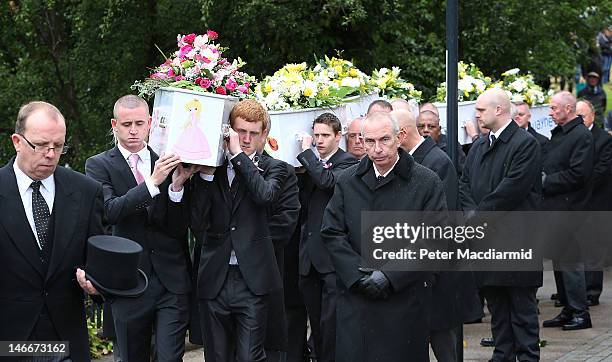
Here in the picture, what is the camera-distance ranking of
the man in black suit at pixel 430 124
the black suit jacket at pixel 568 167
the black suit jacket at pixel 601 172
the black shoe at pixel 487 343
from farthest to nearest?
the black suit jacket at pixel 601 172 < the black suit jacket at pixel 568 167 < the black shoe at pixel 487 343 < the man in black suit at pixel 430 124

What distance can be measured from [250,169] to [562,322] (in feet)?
18.7

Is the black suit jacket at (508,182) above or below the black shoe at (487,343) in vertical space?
above

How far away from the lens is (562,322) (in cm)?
1253

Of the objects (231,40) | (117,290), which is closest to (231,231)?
(117,290)

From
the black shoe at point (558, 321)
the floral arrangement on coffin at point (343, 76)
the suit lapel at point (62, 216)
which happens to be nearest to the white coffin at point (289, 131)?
the floral arrangement on coffin at point (343, 76)

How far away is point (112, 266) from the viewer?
6.14m

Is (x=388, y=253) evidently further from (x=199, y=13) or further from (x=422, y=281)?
(x=199, y=13)

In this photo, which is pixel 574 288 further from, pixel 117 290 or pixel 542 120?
pixel 117 290

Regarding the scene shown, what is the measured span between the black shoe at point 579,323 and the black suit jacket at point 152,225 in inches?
215

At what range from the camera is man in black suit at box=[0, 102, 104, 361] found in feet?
20.2

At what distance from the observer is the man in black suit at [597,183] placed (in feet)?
44.5

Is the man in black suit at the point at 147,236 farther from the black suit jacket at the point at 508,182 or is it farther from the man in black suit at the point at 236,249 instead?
the black suit jacket at the point at 508,182

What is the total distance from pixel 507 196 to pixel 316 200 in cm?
168

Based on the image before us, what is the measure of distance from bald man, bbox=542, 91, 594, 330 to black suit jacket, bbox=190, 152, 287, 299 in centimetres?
522
